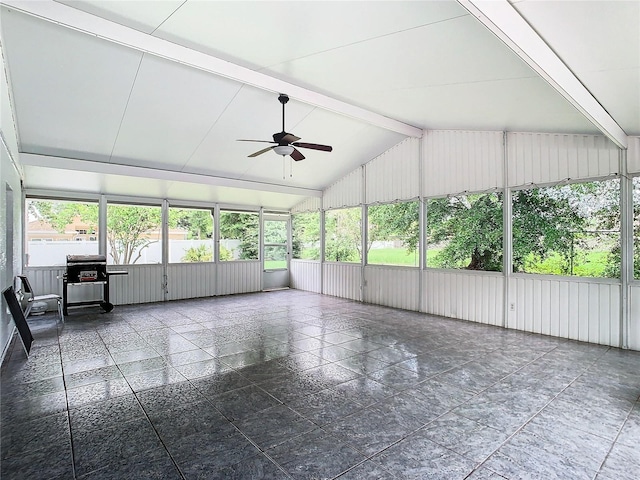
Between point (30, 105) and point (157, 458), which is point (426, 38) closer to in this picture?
point (157, 458)

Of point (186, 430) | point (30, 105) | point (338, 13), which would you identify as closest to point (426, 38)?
point (338, 13)

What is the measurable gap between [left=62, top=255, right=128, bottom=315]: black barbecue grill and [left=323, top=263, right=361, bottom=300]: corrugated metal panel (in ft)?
16.1

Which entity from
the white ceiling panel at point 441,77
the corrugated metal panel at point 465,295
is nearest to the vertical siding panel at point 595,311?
the corrugated metal panel at point 465,295

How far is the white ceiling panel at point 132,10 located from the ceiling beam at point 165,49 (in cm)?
7

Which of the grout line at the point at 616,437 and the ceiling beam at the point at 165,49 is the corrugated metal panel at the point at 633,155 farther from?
the ceiling beam at the point at 165,49

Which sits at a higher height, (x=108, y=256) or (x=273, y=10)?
(x=273, y=10)

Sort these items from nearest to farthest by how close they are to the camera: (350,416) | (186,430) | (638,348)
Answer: (186,430) → (350,416) → (638,348)

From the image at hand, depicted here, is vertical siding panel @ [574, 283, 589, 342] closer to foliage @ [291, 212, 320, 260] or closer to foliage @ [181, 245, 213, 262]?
foliage @ [291, 212, 320, 260]

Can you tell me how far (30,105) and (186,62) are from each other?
93.3 inches

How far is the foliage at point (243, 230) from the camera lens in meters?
9.55

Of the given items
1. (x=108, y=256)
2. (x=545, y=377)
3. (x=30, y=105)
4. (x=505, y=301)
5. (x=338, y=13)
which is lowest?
(x=545, y=377)

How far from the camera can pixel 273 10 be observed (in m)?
3.23

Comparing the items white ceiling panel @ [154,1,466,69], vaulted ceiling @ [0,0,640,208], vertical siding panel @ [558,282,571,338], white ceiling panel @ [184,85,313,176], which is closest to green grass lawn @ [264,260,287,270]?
white ceiling panel @ [184,85,313,176]

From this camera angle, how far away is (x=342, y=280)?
895 centimetres
